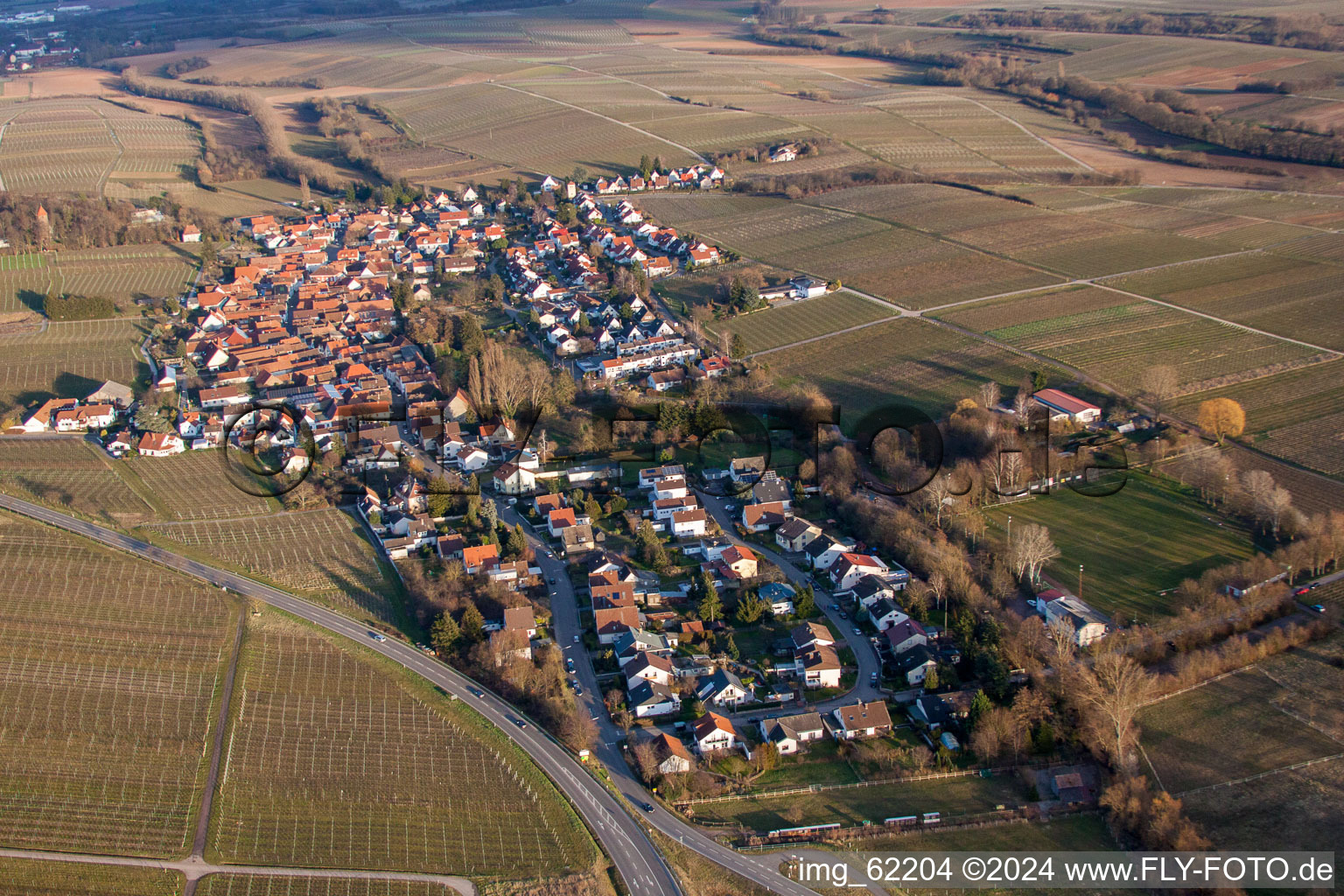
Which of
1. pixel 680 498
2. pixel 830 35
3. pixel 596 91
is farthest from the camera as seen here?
pixel 830 35

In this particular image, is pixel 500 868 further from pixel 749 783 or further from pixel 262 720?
pixel 262 720

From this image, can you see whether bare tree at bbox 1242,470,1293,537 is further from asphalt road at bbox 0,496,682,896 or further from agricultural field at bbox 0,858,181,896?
agricultural field at bbox 0,858,181,896

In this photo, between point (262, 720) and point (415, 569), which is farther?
→ point (415, 569)

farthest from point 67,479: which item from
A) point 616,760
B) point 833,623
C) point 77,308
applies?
point 833,623

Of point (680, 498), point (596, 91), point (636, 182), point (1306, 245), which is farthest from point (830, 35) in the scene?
point (680, 498)

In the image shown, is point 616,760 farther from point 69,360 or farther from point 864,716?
point 69,360
